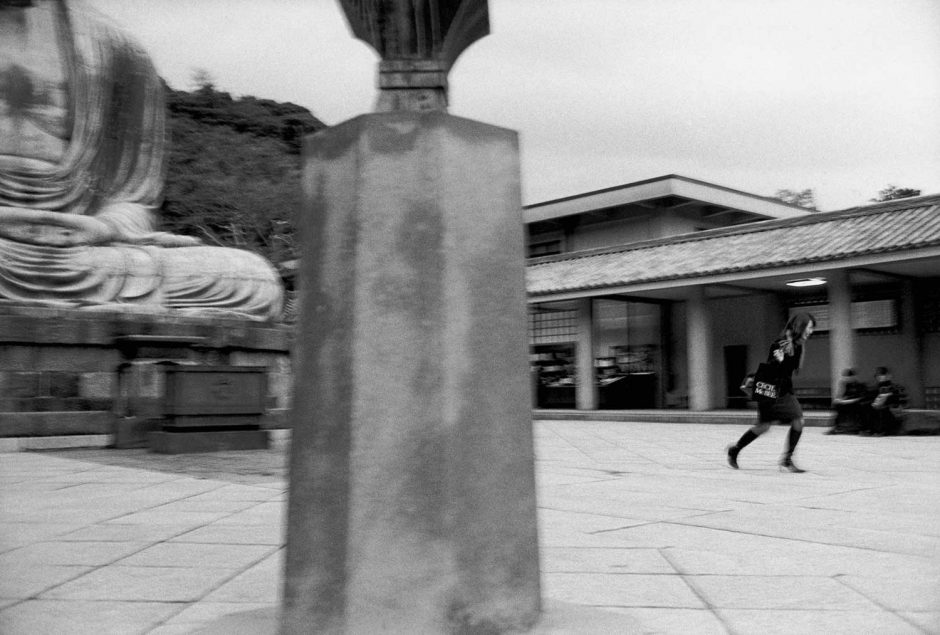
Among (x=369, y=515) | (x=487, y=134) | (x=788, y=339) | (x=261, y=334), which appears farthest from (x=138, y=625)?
(x=261, y=334)

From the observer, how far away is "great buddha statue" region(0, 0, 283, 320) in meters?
9.63

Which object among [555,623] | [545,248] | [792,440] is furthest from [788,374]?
[545,248]

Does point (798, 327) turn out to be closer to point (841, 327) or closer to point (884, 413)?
point (884, 413)

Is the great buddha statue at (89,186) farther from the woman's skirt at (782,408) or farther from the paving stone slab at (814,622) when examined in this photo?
the paving stone slab at (814,622)

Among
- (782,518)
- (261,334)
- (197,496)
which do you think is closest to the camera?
(782,518)

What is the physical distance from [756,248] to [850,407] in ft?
13.4

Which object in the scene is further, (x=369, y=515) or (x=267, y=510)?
(x=267, y=510)

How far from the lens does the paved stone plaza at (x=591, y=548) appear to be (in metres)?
Result: 2.66

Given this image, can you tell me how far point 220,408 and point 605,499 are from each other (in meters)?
4.27

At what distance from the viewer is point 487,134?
7.86 ft

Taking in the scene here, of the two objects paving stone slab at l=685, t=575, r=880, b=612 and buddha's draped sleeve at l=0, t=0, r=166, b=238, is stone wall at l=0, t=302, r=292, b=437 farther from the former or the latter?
paving stone slab at l=685, t=575, r=880, b=612

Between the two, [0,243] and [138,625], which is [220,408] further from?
[138,625]

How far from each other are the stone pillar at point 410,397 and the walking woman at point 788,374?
487cm

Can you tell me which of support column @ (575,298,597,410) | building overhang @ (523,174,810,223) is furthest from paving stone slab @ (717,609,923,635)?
building overhang @ (523,174,810,223)
